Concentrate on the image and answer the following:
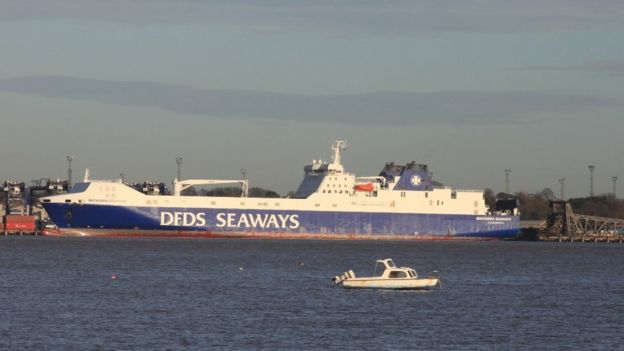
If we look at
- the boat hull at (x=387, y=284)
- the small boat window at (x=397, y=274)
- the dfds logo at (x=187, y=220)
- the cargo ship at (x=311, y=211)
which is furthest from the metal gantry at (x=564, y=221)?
the boat hull at (x=387, y=284)

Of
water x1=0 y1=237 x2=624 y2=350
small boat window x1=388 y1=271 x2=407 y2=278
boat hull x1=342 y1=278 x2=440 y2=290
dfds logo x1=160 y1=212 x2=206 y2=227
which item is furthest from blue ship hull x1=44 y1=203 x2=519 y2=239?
boat hull x1=342 y1=278 x2=440 y2=290

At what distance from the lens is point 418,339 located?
4538cm

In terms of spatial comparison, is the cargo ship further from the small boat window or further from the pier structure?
the small boat window

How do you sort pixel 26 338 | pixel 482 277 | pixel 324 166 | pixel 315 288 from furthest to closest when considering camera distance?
pixel 324 166 → pixel 482 277 → pixel 315 288 → pixel 26 338

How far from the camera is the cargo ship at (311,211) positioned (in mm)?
134500

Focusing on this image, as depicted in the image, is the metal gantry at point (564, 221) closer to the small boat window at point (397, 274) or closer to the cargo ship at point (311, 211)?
the cargo ship at point (311, 211)

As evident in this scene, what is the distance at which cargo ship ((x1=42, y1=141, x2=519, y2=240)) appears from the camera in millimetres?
134500

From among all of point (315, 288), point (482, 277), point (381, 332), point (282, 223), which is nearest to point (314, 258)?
point (482, 277)

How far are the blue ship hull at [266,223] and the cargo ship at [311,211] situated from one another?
0.10 m

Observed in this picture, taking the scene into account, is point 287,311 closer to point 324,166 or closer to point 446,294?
point 446,294

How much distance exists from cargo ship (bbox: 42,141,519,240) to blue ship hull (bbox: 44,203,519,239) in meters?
0.10

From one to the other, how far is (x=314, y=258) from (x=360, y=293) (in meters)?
36.8

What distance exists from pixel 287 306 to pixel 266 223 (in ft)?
277

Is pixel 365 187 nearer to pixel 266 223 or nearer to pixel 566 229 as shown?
pixel 266 223
